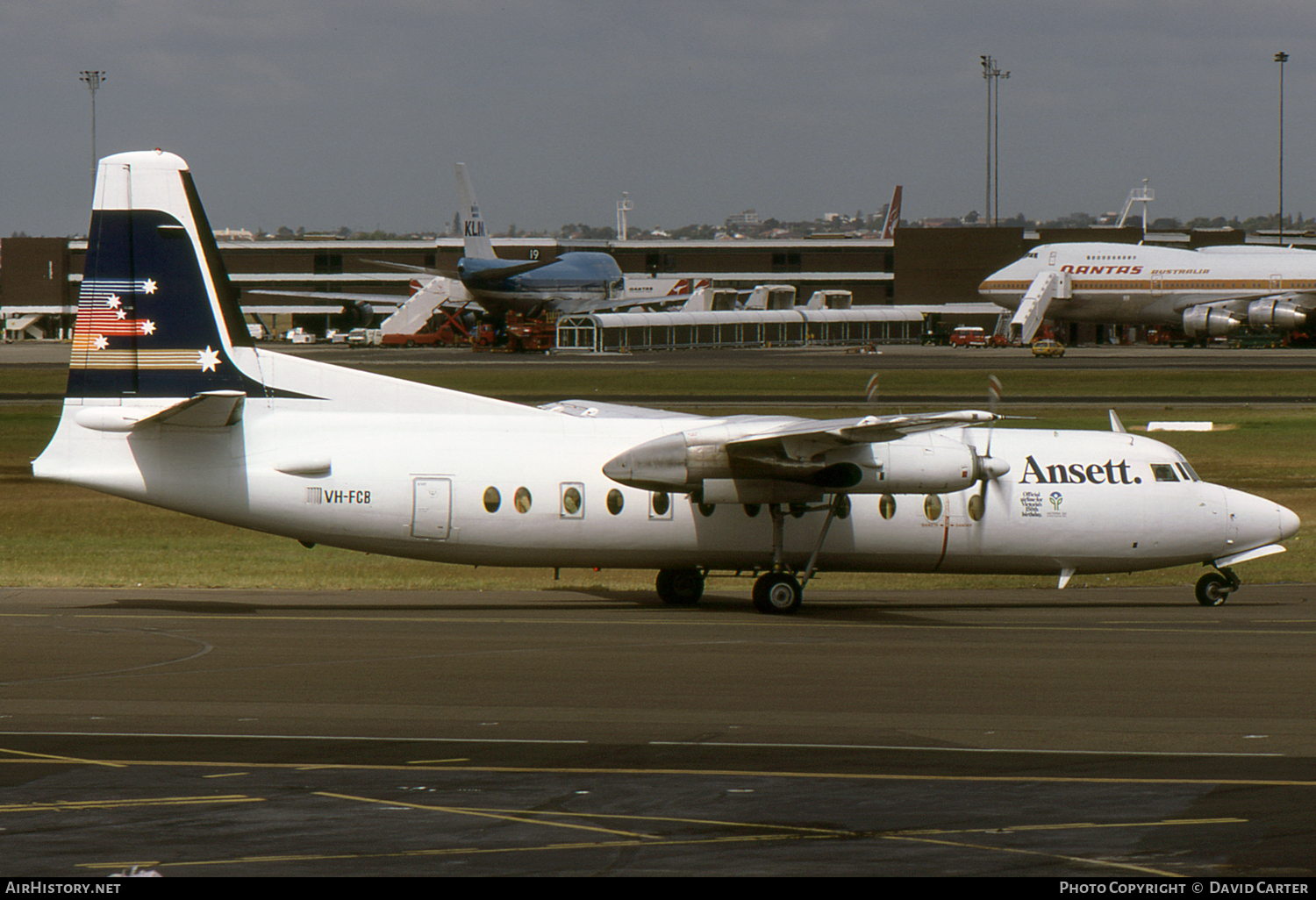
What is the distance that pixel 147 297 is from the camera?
2116 centimetres

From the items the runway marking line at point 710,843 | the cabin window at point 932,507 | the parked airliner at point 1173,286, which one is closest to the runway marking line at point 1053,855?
the runway marking line at point 710,843

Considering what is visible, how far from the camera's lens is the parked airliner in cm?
10306

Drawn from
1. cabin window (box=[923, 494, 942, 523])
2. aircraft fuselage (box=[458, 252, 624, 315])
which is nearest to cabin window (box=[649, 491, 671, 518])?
cabin window (box=[923, 494, 942, 523])

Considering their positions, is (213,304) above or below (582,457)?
above

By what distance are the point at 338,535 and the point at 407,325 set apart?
316 feet

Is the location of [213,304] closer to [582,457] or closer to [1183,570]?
[582,457]

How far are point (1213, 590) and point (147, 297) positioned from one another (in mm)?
17913

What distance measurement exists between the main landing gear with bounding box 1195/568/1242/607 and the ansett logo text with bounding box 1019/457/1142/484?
201 cm

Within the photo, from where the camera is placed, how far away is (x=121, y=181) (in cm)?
2116

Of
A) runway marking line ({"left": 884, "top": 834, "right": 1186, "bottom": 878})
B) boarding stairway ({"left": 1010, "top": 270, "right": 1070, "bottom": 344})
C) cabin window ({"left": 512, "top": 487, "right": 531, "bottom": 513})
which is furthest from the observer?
boarding stairway ({"left": 1010, "top": 270, "right": 1070, "bottom": 344})

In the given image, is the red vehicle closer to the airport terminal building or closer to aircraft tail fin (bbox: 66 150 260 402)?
the airport terminal building

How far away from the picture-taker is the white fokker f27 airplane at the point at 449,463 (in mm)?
20812

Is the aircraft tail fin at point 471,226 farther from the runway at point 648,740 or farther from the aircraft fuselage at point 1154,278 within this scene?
the runway at point 648,740

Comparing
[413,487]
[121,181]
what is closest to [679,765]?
[413,487]
